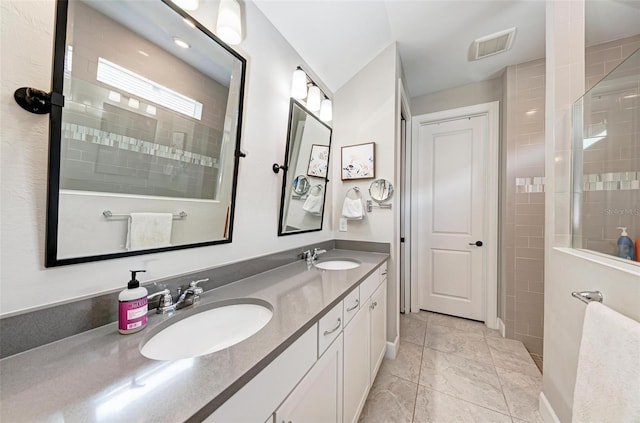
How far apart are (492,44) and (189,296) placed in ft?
9.08

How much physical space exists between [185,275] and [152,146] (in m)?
0.51

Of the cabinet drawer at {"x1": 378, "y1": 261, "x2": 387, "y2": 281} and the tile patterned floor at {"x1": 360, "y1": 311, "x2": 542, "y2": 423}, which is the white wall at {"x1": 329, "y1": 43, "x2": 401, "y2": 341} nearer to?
the cabinet drawer at {"x1": 378, "y1": 261, "x2": 387, "y2": 281}

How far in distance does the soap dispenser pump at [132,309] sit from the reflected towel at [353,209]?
151 centimetres

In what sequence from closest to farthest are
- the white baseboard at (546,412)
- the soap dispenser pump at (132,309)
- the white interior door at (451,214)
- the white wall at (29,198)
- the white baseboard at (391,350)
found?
the white wall at (29,198) < the soap dispenser pump at (132,309) < the white baseboard at (546,412) < the white baseboard at (391,350) < the white interior door at (451,214)

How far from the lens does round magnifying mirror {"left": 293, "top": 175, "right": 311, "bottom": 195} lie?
1.59 meters

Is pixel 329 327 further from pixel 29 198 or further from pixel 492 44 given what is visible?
pixel 492 44

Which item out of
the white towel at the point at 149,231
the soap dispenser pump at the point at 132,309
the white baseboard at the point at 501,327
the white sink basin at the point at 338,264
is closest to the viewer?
the soap dispenser pump at the point at 132,309

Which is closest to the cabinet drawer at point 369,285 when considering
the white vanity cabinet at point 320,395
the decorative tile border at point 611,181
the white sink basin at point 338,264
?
the white sink basin at point 338,264

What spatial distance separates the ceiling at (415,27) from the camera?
147 cm

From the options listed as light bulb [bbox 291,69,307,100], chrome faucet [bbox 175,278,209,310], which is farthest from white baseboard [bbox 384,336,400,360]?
light bulb [bbox 291,69,307,100]

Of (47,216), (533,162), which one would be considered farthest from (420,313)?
(47,216)

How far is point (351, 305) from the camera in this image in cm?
113

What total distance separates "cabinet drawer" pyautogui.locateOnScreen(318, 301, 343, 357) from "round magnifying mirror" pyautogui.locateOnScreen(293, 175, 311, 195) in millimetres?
863

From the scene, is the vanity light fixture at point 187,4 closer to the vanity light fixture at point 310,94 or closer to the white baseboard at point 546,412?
the vanity light fixture at point 310,94
